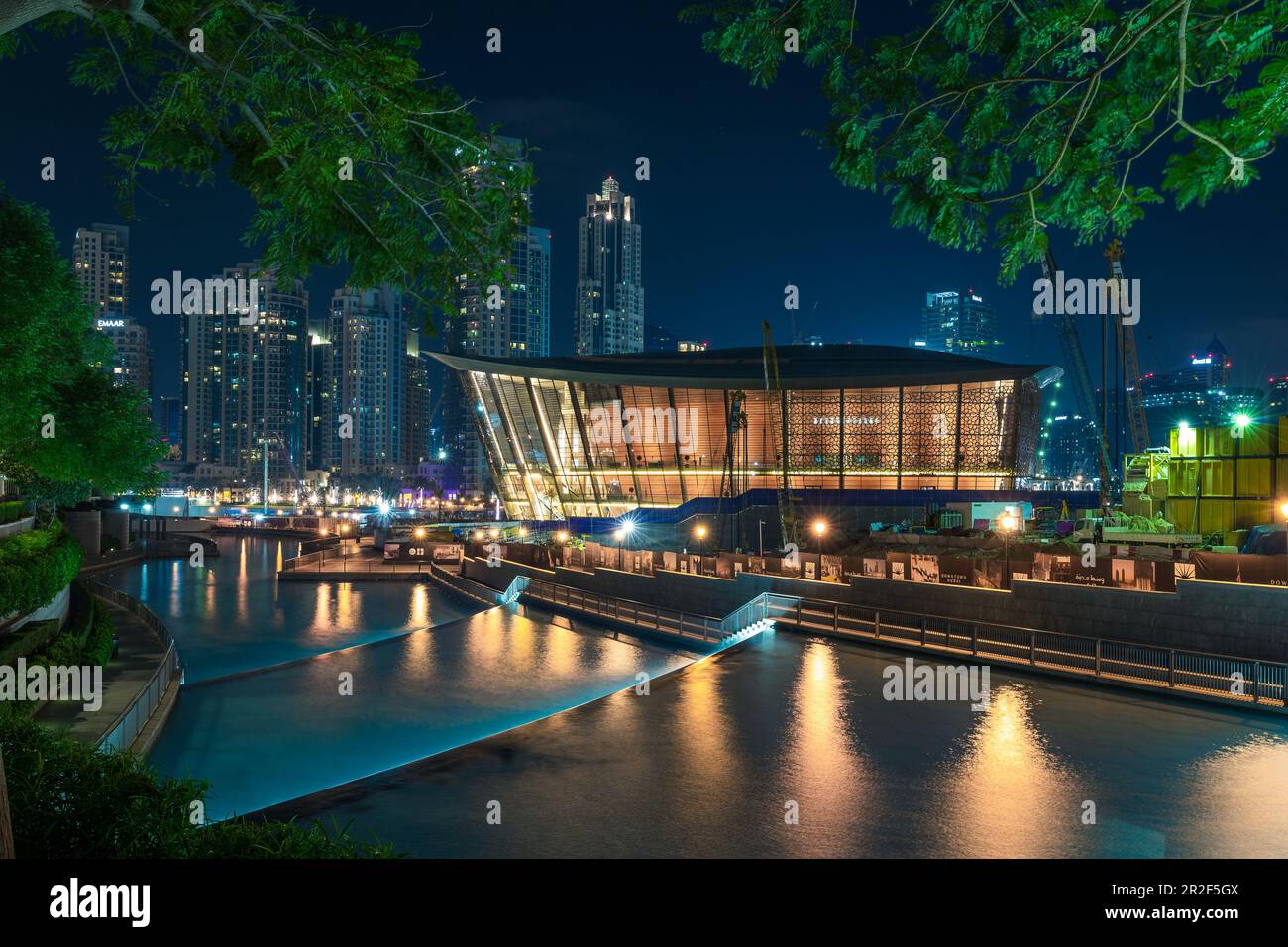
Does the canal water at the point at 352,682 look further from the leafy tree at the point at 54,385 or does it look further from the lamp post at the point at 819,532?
the lamp post at the point at 819,532

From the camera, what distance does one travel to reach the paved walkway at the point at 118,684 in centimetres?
1634

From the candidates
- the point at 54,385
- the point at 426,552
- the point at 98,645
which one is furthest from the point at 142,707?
the point at 426,552

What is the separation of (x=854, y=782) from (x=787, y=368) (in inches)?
2764

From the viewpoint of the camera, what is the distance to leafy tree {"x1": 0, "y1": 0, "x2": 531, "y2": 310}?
265 inches

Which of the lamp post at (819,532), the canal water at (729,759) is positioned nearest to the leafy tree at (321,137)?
the canal water at (729,759)

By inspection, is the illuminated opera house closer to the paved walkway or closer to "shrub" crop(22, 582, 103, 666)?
the paved walkway

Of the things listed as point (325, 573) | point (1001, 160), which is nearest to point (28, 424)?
point (1001, 160)

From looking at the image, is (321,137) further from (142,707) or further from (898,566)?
(898,566)

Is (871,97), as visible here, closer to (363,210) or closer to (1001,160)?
(1001,160)

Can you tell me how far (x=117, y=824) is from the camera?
6.71m

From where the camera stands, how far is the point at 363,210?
25.4 feet

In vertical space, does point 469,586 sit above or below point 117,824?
below

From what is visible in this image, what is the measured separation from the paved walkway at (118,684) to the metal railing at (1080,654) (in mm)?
19488
